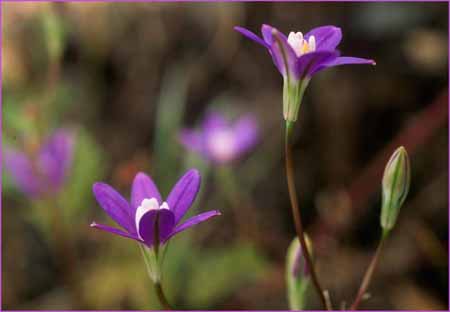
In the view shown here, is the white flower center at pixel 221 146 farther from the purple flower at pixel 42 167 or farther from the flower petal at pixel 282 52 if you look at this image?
the flower petal at pixel 282 52

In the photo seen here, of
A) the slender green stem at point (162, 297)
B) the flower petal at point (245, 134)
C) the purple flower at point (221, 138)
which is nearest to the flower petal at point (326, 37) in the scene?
the slender green stem at point (162, 297)

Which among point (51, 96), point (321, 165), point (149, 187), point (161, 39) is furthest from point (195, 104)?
point (149, 187)

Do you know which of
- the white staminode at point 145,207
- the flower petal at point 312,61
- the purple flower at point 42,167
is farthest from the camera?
the purple flower at point 42,167

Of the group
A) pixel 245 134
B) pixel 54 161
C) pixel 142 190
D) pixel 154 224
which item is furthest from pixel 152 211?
pixel 245 134

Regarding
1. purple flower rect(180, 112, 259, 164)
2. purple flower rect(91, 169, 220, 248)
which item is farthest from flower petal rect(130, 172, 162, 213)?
purple flower rect(180, 112, 259, 164)

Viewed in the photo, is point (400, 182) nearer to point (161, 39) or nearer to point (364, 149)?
point (364, 149)
